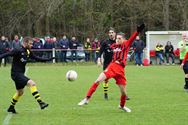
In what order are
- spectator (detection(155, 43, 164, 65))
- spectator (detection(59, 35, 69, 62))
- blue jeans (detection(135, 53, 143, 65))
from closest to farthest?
blue jeans (detection(135, 53, 143, 65))
spectator (detection(59, 35, 69, 62))
spectator (detection(155, 43, 164, 65))

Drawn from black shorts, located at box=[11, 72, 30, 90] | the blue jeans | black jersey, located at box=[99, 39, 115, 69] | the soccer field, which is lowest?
the blue jeans

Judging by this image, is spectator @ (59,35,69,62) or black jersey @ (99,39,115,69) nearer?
black jersey @ (99,39,115,69)

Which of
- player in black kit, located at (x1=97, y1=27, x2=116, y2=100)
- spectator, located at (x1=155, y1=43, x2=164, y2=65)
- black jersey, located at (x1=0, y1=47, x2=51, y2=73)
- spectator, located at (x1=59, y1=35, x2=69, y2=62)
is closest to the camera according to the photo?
black jersey, located at (x1=0, y1=47, x2=51, y2=73)

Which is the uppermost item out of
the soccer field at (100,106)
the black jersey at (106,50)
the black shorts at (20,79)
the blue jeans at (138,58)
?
the black jersey at (106,50)

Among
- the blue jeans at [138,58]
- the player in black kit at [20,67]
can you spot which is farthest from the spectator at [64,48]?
the player in black kit at [20,67]

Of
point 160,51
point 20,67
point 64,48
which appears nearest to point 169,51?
point 160,51

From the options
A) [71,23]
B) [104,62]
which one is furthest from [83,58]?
[104,62]

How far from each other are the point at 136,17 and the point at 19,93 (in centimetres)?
3748

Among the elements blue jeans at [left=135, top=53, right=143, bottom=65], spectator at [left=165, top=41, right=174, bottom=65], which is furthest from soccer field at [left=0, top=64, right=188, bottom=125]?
spectator at [left=165, top=41, right=174, bottom=65]

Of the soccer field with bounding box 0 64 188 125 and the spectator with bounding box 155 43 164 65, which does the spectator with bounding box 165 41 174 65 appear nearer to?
the spectator with bounding box 155 43 164 65

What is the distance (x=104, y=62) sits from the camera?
620 inches

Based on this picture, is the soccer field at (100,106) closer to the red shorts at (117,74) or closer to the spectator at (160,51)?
the red shorts at (117,74)

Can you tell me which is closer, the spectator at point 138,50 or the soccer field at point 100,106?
the soccer field at point 100,106

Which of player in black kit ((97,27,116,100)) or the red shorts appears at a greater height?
player in black kit ((97,27,116,100))
